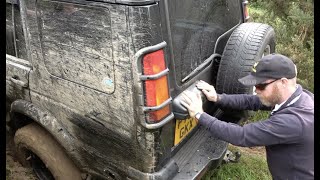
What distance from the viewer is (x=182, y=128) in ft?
8.68

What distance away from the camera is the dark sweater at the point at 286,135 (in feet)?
7.22

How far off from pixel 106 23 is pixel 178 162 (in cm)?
120

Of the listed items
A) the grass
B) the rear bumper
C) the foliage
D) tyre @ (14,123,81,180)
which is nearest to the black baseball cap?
the rear bumper

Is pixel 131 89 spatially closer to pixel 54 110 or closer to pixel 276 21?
pixel 54 110

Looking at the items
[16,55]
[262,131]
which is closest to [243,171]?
[262,131]

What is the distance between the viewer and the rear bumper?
251 cm

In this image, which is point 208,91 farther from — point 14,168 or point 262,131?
point 14,168

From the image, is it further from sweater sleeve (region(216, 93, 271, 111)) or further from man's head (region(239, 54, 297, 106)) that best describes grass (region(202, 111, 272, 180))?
man's head (region(239, 54, 297, 106))

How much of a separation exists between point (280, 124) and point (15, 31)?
216 centimetres

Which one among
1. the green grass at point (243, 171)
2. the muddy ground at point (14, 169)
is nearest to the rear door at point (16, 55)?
the muddy ground at point (14, 169)

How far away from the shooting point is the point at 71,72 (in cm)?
250

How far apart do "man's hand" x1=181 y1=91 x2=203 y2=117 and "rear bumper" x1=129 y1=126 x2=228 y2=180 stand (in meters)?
0.44

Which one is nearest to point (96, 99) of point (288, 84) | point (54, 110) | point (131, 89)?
point (131, 89)

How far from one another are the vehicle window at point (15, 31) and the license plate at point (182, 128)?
1386 mm
